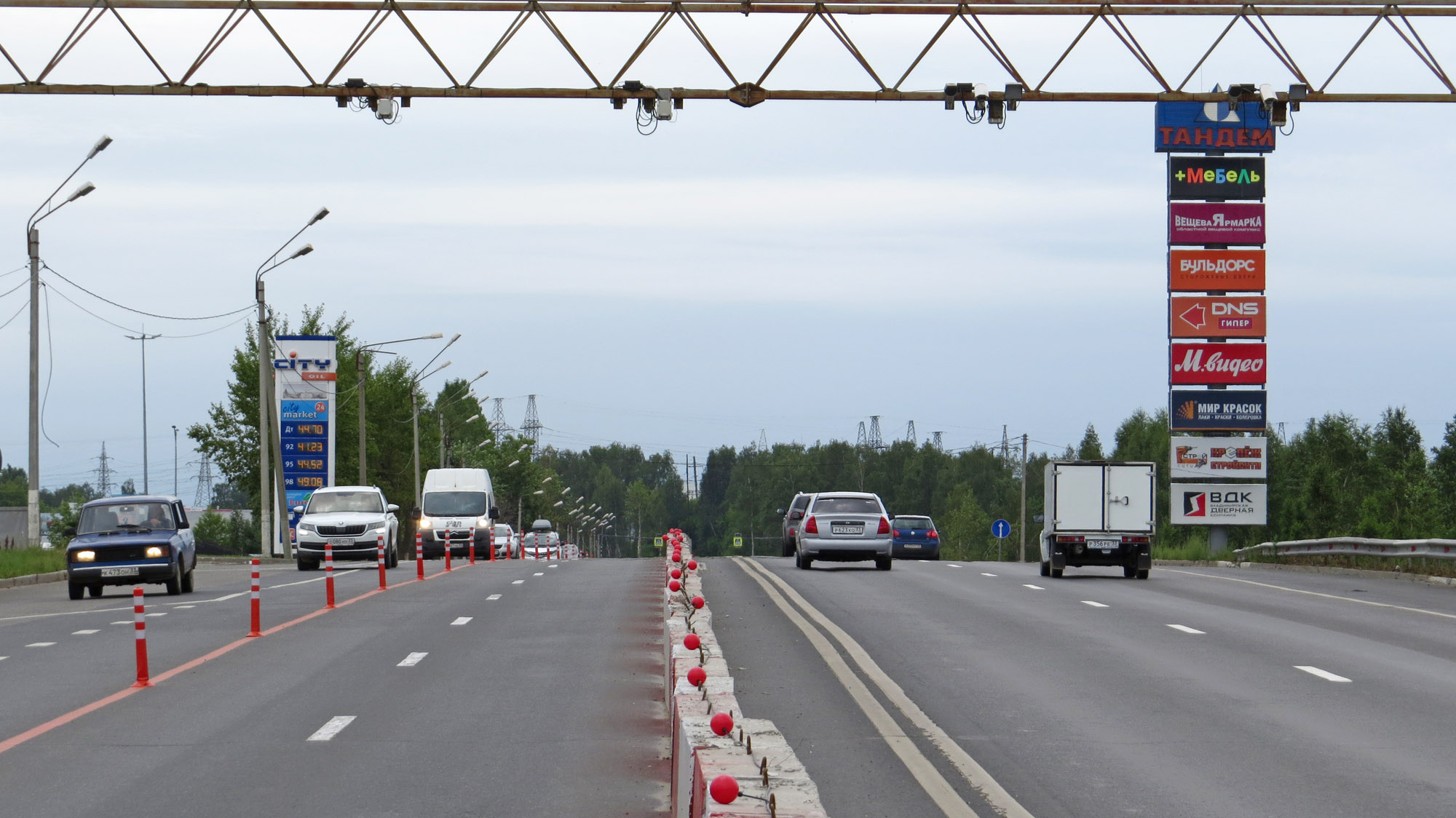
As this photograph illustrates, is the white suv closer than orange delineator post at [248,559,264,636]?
No

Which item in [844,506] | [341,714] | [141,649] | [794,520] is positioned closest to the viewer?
[341,714]

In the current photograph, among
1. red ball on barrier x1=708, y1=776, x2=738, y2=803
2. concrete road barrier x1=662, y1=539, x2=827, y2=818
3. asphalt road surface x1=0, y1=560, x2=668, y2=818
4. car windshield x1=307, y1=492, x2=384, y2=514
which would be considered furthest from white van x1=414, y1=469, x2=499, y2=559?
red ball on barrier x1=708, y1=776, x2=738, y2=803

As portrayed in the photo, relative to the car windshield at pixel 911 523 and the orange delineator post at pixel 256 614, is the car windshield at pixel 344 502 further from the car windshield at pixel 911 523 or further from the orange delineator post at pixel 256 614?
the orange delineator post at pixel 256 614

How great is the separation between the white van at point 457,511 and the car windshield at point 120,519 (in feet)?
70.1

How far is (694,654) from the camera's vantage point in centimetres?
1052

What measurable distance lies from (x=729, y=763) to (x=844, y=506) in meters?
30.3

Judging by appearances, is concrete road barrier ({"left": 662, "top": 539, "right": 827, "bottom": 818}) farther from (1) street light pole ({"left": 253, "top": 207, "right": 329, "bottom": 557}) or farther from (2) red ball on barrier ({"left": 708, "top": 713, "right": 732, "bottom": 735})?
(1) street light pole ({"left": 253, "top": 207, "right": 329, "bottom": 557})

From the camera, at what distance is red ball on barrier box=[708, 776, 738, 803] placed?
18.3 ft

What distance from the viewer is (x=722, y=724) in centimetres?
701

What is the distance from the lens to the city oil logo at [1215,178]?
171 feet

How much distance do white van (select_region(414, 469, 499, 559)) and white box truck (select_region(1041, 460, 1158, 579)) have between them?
20670mm

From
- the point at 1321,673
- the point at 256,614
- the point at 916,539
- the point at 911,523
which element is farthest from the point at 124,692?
the point at 911,523

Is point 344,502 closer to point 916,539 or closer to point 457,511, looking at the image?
point 457,511

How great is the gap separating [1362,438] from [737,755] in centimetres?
14729
